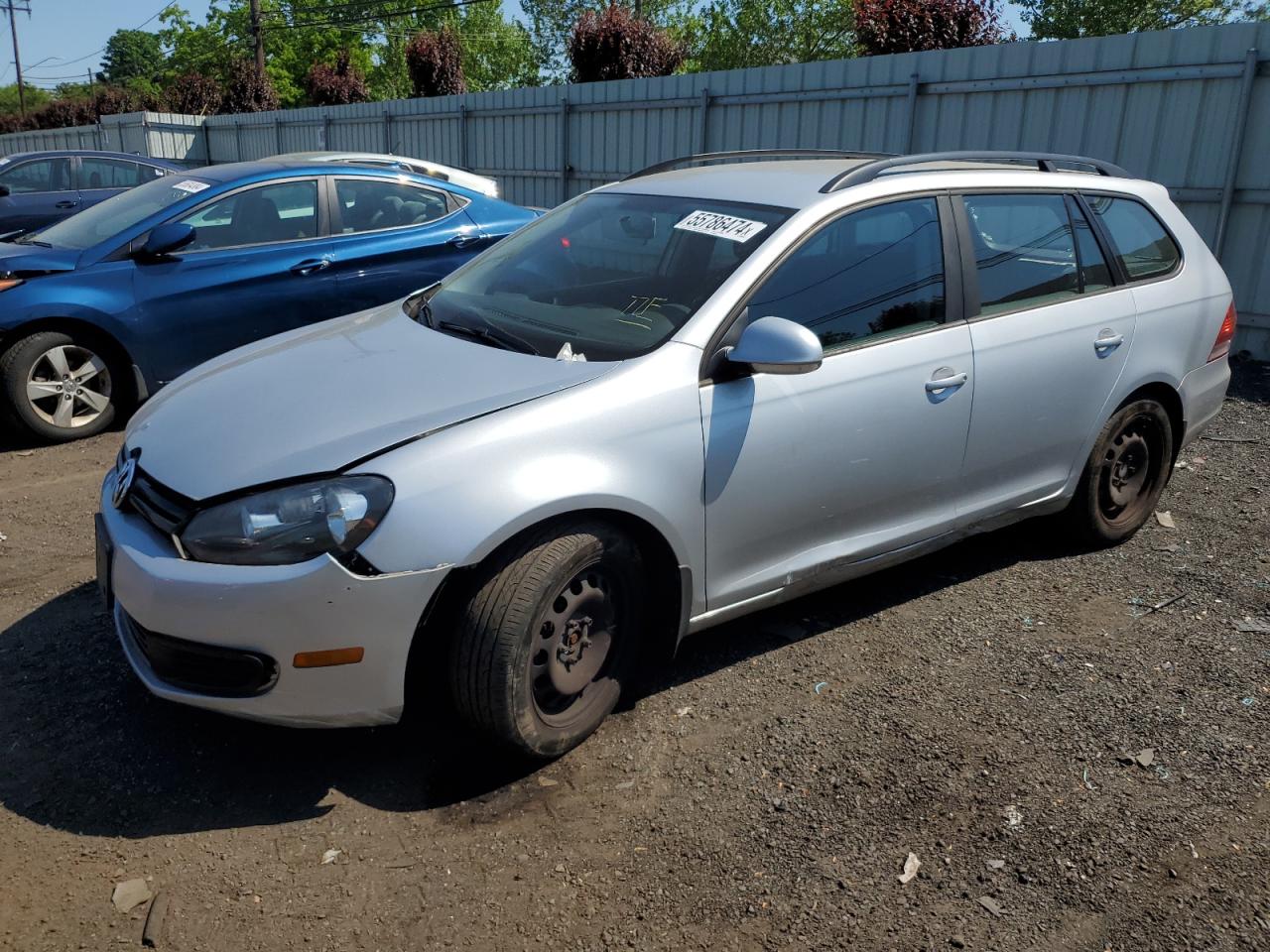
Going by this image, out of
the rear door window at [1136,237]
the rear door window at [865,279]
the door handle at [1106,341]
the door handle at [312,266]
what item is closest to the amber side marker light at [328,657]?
the rear door window at [865,279]

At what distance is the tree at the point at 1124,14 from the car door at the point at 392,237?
42.2m

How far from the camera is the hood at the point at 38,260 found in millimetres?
6133

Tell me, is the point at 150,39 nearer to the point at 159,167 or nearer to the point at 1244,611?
the point at 159,167

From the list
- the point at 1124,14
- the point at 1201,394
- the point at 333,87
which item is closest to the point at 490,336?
the point at 1201,394

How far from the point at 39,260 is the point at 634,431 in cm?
485

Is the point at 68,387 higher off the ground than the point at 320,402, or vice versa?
the point at 320,402

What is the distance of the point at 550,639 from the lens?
3053 mm

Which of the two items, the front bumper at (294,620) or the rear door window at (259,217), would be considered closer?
the front bumper at (294,620)

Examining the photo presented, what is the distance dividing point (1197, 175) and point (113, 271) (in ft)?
25.7

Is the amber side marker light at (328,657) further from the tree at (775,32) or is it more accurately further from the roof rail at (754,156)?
the tree at (775,32)

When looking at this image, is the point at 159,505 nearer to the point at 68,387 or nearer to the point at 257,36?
the point at 68,387

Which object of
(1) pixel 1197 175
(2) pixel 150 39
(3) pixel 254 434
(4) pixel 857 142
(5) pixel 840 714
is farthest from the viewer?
(2) pixel 150 39

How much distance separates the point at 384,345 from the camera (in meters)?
3.64

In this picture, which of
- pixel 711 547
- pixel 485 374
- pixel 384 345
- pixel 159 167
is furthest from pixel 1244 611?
pixel 159 167
